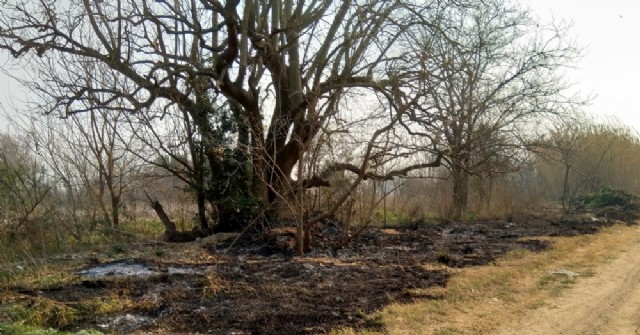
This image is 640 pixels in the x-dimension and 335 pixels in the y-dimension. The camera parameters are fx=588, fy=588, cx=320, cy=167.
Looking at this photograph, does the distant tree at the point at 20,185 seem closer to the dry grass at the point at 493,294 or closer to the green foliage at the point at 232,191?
the green foliage at the point at 232,191

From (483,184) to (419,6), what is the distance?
13.9 metres

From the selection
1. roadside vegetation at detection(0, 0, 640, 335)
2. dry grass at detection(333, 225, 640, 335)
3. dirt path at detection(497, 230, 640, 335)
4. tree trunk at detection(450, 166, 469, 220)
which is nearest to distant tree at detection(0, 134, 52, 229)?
roadside vegetation at detection(0, 0, 640, 335)

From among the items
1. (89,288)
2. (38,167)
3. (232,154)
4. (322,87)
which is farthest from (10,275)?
(322,87)

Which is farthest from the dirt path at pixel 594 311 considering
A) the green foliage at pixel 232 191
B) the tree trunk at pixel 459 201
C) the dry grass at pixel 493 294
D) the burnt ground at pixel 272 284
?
the tree trunk at pixel 459 201

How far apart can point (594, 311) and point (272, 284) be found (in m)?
4.82

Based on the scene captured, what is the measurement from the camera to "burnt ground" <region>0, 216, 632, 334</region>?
741 cm

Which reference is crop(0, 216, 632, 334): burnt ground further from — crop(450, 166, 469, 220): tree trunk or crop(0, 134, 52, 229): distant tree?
crop(450, 166, 469, 220): tree trunk

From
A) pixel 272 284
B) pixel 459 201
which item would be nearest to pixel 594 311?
pixel 272 284

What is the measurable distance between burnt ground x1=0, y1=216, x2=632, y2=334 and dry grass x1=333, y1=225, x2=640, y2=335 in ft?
1.06

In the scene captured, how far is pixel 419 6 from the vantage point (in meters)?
14.6

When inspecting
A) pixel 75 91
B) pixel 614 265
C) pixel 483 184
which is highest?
pixel 75 91

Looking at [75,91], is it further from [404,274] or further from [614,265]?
[614,265]

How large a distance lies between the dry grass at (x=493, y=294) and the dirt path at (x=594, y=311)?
24 cm

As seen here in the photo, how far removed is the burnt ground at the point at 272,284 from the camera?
7.41 m
